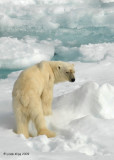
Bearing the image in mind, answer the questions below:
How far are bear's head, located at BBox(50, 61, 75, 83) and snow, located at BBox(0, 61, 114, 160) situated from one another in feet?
1.74

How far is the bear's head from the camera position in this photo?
4468mm

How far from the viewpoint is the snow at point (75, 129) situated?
3198 mm

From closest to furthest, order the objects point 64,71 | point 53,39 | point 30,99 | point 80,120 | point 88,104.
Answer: point 30,99 < point 80,120 < point 64,71 < point 88,104 < point 53,39

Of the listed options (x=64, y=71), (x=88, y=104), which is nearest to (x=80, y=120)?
(x=88, y=104)

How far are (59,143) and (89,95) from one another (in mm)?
1582

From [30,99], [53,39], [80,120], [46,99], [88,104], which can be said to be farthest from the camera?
[53,39]

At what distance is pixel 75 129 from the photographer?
3.99 meters

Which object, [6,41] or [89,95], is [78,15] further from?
[89,95]

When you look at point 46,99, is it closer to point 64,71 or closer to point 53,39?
point 64,71

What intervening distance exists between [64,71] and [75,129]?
1.00 meters

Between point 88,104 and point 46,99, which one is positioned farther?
point 88,104

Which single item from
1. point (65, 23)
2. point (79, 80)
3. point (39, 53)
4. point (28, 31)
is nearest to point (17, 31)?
point (28, 31)

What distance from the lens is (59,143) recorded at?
3410mm

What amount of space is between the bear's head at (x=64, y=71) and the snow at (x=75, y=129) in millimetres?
532
